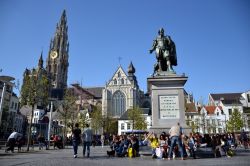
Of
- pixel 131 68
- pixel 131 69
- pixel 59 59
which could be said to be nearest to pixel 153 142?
pixel 131 69

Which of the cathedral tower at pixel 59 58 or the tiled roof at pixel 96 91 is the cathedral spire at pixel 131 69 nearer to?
the tiled roof at pixel 96 91

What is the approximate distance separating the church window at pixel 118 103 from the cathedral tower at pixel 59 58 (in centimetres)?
5097

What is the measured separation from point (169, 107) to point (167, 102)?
0.29m

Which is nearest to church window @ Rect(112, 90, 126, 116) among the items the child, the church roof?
the church roof

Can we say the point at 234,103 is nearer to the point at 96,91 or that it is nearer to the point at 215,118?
the point at 215,118

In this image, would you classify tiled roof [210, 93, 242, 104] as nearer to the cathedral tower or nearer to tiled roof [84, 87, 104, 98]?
tiled roof [84, 87, 104, 98]

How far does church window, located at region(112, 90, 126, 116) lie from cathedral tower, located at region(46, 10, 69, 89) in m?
51.0

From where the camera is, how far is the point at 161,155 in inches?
410

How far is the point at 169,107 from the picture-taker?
12586 mm

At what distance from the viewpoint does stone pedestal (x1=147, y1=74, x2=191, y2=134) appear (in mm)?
12391

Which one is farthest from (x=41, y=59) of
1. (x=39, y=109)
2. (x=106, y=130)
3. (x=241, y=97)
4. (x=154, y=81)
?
(x=154, y=81)

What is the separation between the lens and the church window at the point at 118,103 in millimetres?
80438

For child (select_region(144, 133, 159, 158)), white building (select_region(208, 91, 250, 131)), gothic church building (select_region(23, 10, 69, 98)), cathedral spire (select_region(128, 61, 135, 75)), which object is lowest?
child (select_region(144, 133, 159, 158))

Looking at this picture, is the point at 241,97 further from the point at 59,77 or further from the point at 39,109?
the point at 59,77
